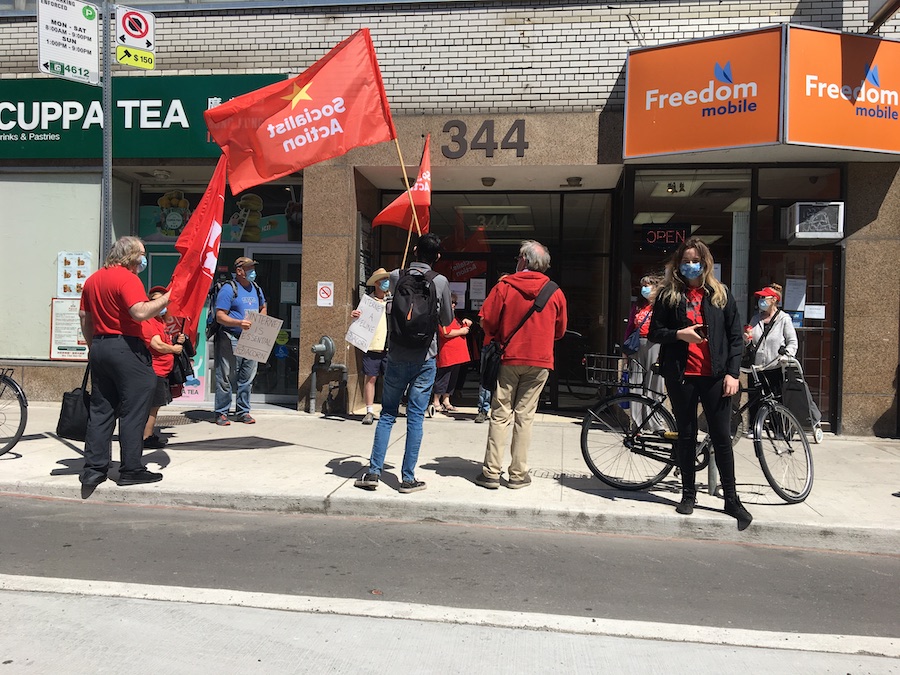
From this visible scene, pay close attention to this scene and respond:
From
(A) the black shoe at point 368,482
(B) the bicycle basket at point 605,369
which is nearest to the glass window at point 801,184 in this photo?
(B) the bicycle basket at point 605,369

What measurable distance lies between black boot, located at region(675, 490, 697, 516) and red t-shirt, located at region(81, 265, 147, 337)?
172 inches

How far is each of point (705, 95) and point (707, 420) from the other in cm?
484

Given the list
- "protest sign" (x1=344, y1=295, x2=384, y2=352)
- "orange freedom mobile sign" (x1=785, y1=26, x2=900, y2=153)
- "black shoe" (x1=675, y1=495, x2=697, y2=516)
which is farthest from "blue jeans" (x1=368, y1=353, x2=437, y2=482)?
"orange freedom mobile sign" (x1=785, y1=26, x2=900, y2=153)

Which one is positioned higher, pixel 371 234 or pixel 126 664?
pixel 371 234

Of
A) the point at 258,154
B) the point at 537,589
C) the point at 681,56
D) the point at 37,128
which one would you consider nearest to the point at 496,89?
the point at 681,56

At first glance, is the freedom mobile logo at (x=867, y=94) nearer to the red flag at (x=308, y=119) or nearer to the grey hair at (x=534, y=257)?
the grey hair at (x=534, y=257)

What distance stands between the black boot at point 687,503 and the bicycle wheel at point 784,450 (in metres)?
0.68

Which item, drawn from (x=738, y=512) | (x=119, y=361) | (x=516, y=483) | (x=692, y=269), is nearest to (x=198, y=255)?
(x=119, y=361)

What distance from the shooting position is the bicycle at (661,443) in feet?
18.5

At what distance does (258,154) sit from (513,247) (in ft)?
16.5

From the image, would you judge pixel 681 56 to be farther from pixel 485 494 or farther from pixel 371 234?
pixel 485 494

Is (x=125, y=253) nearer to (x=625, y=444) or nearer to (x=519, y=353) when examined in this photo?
(x=519, y=353)

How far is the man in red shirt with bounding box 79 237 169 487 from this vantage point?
5.56 metres

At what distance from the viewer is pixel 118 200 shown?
10586 mm
